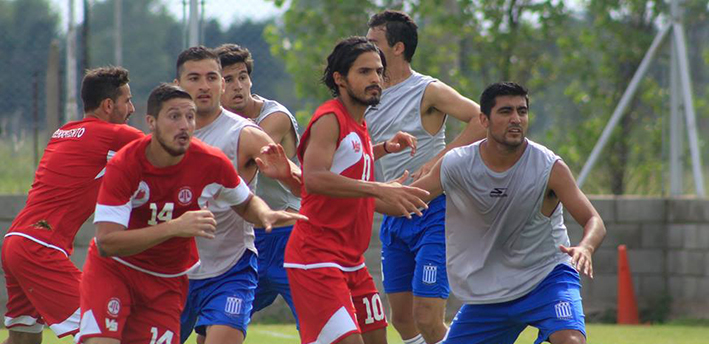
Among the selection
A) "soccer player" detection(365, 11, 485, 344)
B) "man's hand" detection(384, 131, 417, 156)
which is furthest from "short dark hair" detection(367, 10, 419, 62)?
"man's hand" detection(384, 131, 417, 156)

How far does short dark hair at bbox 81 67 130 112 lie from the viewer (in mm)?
7168

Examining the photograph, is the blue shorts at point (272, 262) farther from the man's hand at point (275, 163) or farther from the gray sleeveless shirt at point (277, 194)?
the man's hand at point (275, 163)

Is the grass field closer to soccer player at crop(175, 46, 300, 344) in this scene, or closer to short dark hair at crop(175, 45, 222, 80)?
soccer player at crop(175, 46, 300, 344)

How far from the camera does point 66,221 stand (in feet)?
24.4

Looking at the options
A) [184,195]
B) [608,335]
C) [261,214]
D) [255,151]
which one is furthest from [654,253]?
[184,195]

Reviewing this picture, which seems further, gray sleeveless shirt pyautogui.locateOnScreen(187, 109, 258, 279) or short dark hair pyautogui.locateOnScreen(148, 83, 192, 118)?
gray sleeveless shirt pyautogui.locateOnScreen(187, 109, 258, 279)

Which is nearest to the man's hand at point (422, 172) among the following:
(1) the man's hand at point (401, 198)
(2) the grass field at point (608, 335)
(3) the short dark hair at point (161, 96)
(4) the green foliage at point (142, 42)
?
(1) the man's hand at point (401, 198)

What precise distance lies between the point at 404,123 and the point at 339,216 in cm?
172

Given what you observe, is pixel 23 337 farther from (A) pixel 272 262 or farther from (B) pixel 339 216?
(B) pixel 339 216

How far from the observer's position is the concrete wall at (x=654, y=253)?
1203 cm

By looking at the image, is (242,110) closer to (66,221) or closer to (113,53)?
(66,221)

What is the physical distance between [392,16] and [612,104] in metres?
6.28

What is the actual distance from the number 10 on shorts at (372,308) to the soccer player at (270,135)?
854 millimetres

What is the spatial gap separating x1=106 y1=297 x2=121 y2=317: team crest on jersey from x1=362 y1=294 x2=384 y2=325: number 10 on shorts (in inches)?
51.3
